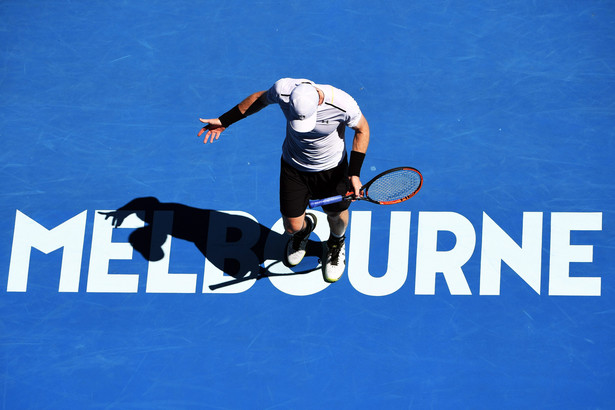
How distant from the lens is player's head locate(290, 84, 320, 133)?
492 centimetres

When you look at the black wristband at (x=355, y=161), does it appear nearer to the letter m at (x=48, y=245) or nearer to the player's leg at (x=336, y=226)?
the player's leg at (x=336, y=226)

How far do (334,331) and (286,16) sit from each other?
334cm

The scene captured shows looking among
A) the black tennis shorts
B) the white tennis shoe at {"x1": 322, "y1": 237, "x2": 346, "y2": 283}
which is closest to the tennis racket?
the black tennis shorts

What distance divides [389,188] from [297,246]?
47.3 inches

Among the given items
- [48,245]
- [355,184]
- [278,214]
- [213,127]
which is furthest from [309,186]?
[48,245]

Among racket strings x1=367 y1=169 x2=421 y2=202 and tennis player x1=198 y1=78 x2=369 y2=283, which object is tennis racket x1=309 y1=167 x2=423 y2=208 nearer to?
racket strings x1=367 y1=169 x2=421 y2=202

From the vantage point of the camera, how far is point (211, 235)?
682 centimetres

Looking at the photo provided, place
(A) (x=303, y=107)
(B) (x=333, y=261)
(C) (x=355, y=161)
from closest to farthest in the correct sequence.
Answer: (A) (x=303, y=107) < (C) (x=355, y=161) < (B) (x=333, y=261)

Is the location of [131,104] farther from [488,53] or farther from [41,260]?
[488,53]

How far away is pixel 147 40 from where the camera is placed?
7359 mm

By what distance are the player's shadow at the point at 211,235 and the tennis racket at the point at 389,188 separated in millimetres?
1187

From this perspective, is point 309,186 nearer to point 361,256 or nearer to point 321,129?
point 321,129

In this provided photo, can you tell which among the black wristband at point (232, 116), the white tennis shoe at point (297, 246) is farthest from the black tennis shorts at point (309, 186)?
the white tennis shoe at point (297, 246)

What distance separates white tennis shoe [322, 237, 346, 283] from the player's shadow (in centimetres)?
34
